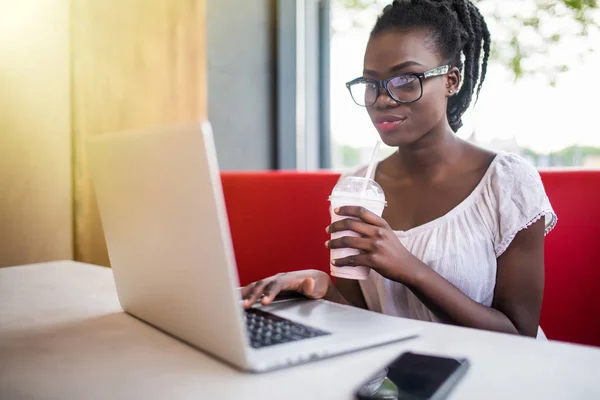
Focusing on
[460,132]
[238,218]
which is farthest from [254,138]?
[460,132]

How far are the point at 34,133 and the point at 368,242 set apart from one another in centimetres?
189

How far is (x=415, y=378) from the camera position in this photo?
612 millimetres

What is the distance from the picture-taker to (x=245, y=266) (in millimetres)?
1873

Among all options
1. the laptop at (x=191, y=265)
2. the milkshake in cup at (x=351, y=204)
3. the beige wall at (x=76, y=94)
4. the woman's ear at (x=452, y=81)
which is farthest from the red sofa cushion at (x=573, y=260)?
the beige wall at (x=76, y=94)

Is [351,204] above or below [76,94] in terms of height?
below

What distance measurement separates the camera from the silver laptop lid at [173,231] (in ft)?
2.01

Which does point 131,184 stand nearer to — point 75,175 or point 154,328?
point 154,328

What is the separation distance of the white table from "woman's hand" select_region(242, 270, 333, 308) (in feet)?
0.62

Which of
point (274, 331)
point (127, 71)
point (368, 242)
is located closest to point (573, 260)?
point (368, 242)

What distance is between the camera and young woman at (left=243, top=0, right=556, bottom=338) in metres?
1.16

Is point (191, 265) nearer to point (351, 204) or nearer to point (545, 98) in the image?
point (351, 204)

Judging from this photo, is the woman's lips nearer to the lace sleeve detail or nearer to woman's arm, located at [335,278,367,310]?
the lace sleeve detail

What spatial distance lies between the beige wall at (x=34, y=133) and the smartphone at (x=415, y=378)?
208cm

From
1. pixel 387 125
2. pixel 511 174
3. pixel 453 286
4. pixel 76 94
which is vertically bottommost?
pixel 453 286
